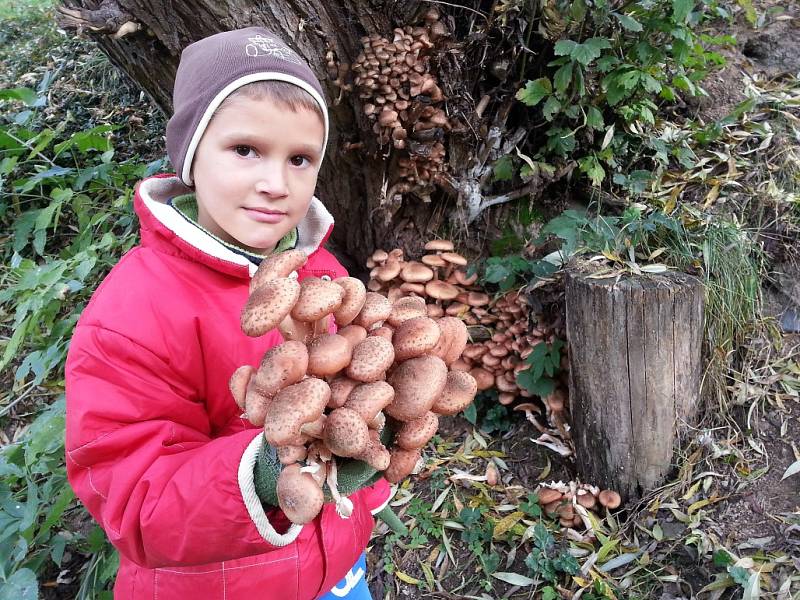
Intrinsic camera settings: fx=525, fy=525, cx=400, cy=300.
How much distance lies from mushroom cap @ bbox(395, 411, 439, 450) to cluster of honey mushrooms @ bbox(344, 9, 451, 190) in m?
2.28

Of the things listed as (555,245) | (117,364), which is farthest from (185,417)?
(555,245)

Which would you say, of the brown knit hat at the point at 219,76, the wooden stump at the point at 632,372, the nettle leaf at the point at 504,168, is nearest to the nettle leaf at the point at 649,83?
the nettle leaf at the point at 504,168

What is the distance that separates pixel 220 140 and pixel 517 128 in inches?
105

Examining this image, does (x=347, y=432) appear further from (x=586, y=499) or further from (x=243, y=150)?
(x=586, y=499)

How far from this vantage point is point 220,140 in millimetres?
1676

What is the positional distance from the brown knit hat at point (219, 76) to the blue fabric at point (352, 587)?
1.66m

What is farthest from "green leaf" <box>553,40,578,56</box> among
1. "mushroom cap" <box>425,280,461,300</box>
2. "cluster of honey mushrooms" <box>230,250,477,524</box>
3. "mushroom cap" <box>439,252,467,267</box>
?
"cluster of honey mushrooms" <box>230,250,477,524</box>

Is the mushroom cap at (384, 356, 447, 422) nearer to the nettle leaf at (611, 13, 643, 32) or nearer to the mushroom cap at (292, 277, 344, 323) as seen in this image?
the mushroom cap at (292, 277, 344, 323)

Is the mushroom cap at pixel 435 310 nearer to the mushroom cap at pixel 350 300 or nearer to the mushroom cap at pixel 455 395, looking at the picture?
the mushroom cap at pixel 455 395

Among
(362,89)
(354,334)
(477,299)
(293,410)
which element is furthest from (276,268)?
(477,299)

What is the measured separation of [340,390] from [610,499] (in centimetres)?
278

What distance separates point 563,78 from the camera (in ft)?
11.1

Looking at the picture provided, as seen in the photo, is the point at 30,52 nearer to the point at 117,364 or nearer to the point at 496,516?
the point at 117,364

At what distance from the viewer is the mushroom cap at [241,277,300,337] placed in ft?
3.81
